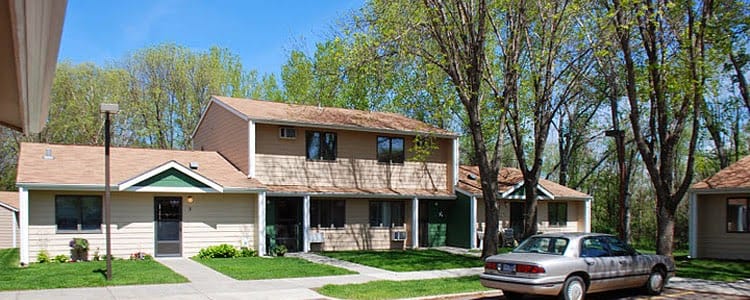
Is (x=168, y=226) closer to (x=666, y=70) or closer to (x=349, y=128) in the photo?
(x=349, y=128)

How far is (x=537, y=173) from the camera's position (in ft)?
70.2

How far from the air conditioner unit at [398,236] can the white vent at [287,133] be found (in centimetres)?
599

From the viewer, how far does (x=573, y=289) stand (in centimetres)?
1115

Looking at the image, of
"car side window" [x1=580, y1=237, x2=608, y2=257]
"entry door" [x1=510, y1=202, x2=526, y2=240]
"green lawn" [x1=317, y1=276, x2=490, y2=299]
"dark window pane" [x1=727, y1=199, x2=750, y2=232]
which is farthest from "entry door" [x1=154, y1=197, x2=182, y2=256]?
"dark window pane" [x1=727, y1=199, x2=750, y2=232]

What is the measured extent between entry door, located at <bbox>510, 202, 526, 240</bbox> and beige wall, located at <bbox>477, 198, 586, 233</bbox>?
12.4 inches

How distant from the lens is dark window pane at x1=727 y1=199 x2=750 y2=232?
21.2m

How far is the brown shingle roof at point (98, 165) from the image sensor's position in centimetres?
1833

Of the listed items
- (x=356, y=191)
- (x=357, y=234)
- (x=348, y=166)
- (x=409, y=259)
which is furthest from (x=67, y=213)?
(x=409, y=259)

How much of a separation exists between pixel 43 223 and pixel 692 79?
18992 mm

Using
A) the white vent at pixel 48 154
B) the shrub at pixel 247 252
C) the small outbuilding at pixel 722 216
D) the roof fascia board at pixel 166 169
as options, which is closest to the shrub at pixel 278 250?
the shrub at pixel 247 252

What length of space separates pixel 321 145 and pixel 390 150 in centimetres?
333

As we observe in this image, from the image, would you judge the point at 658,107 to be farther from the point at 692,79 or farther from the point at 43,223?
the point at 43,223

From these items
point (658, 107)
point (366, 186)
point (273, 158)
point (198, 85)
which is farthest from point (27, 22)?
point (198, 85)

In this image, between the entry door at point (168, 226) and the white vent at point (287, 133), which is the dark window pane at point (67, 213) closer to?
the entry door at point (168, 226)
